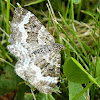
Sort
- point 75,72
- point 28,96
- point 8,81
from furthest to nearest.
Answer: point 8,81, point 28,96, point 75,72

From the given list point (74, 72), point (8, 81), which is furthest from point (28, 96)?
point (74, 72)

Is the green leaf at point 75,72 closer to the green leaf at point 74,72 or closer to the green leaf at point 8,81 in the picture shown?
the green leaf at point 74,72

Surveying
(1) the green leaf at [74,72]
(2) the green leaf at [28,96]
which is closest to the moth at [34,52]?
(1) the green leaf at [74,72]

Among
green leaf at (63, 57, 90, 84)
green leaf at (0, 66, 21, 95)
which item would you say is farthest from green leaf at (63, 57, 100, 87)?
green leaf at (0, 66, 21, 95)

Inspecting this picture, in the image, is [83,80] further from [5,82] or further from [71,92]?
[5,82]

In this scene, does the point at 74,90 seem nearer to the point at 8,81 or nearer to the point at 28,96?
the point at 28,96

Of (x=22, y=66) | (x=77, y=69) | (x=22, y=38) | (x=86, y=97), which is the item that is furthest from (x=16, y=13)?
(x=86, y=97)

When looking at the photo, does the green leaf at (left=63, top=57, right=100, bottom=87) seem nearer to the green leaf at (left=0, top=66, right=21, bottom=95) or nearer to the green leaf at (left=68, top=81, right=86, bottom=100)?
the green leaf at (left=68, top=81, right=86, bottom=100)

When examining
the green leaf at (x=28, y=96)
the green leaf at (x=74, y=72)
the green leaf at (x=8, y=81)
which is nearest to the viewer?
the green leaf at (x=74, y=72)
